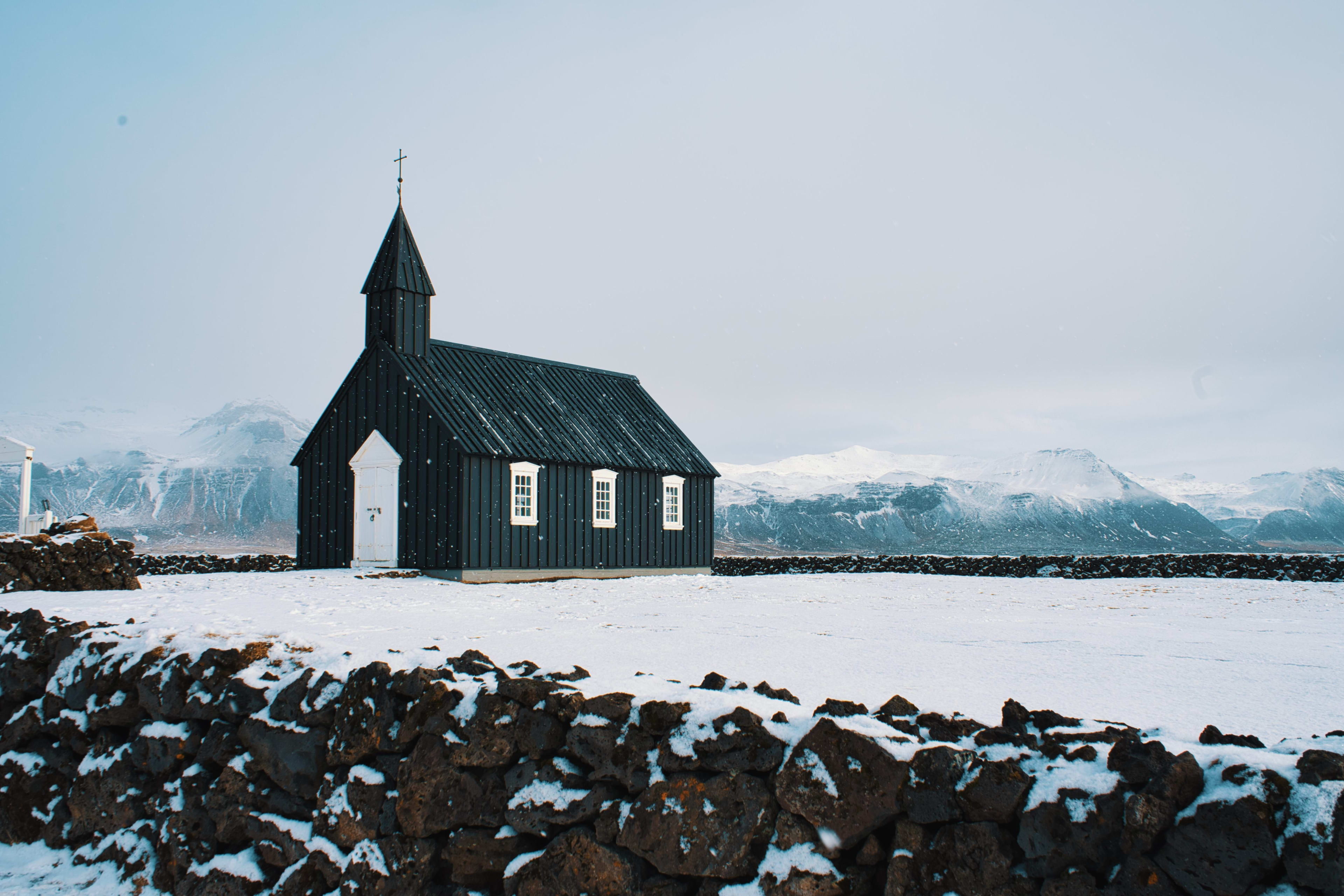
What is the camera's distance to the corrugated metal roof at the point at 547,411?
2245 cm

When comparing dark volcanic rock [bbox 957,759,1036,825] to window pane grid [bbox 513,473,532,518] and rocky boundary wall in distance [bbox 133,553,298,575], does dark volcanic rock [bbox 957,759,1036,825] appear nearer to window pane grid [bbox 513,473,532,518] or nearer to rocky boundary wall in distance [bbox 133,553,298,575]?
window pane grid [bbox 513,473,532,518]

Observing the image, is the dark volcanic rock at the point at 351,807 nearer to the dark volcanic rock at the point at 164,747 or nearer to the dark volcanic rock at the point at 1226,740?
the dark volcanic rock at the point at 164,747

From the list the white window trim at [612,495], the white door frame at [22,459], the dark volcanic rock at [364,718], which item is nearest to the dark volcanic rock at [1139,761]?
the dark volcanic rock at [364,718]

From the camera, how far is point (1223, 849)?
2.88 m

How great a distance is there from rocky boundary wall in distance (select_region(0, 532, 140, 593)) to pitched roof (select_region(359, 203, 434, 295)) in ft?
37.0

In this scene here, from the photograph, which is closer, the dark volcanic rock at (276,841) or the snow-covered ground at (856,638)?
the dark volcanic rock at (276,841)

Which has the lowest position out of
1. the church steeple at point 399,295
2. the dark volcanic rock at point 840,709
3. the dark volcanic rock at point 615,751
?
the dark volcanic rock at point 615,751

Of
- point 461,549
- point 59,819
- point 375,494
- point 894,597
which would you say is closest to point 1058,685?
point 59,819

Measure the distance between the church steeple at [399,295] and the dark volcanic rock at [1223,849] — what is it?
74.4 feet

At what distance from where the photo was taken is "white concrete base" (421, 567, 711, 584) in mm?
20875

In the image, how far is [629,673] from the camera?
6.34 meters

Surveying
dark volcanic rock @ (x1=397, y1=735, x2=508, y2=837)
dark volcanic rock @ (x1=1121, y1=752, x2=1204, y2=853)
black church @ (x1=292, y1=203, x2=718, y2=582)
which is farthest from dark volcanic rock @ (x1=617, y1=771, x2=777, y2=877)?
black church @ (x1=292, y1=203, x2=718, y2=582)

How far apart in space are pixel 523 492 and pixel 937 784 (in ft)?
64.7

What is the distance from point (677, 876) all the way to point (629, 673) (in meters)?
2.37
